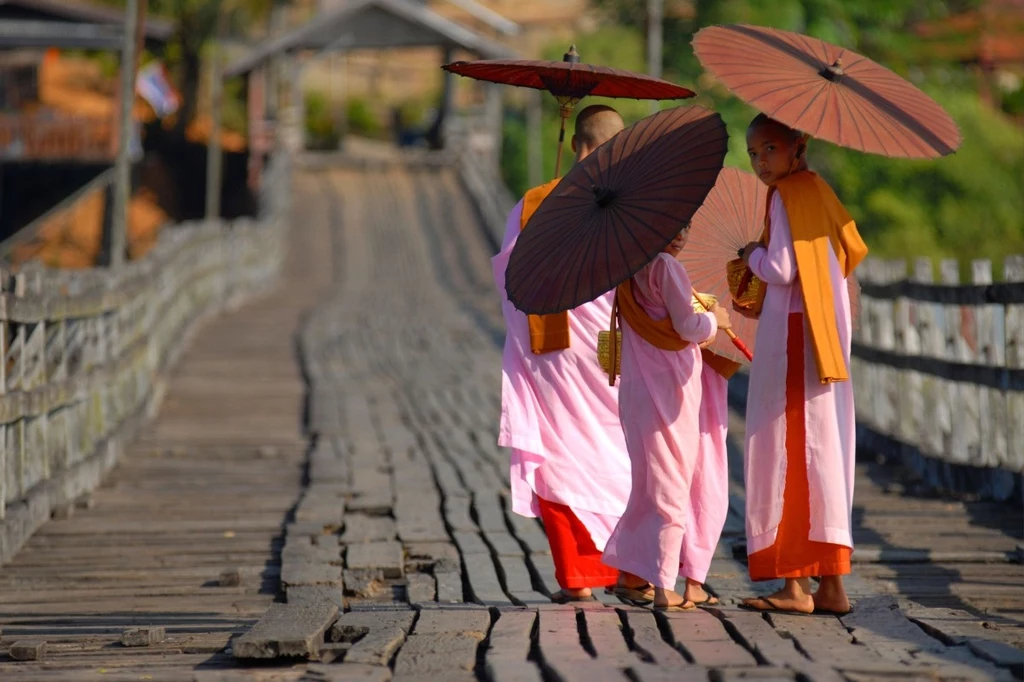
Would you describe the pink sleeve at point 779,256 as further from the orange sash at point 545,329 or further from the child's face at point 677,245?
the orange sash at point 545,329

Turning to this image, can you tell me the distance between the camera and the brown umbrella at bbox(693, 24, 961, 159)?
5.13m

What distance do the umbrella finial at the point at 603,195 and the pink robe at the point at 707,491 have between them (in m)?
0.79

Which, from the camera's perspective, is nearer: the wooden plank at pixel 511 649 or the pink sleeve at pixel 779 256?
the wooden plank at pixel 511 649

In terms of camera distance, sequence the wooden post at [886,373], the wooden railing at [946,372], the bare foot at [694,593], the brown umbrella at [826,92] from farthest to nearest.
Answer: the wooden post at [886,373] → the wooden railing at [946,372] → the bare foot at [694,593] → the brown umbrella at [826,92]

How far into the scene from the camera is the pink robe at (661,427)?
5504mm

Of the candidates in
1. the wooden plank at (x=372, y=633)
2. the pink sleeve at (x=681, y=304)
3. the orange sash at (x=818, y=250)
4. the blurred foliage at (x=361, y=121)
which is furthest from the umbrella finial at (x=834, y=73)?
the blurred foliage at (x=361, y=121)

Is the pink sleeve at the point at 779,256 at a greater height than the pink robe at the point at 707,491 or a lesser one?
greater

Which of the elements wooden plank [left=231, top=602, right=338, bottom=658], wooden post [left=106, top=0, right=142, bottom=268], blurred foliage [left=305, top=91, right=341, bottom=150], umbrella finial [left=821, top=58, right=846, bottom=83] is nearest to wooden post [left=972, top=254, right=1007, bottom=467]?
umbrella finial [left=821, top=58, right=846, bottom=83]

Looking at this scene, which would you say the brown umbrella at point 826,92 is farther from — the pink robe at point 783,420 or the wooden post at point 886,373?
the wooden post at point 886,373

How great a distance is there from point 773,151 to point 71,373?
500 centimetres

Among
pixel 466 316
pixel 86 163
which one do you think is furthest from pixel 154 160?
pixel 466 316

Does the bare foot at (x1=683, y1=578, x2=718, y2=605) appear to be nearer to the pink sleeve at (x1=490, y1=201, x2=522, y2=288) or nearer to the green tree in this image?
the pink sleeve at (x1=490, y1=201, x2=522, y2=288)

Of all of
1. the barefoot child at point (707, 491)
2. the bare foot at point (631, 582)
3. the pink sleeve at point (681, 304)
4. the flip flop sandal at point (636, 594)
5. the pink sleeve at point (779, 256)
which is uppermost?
the pink sleeve at point (779, 256)

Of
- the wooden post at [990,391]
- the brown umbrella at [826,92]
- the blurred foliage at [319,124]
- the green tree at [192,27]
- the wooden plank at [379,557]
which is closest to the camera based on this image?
the brown umbrella at [826,92]
